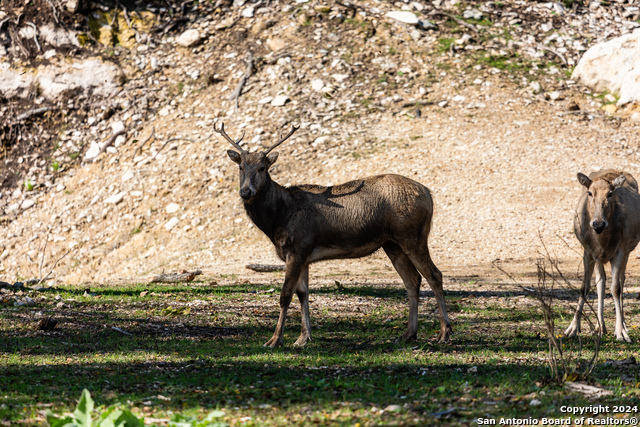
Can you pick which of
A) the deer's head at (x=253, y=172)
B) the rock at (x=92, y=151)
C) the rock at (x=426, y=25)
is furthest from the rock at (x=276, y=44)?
the deer's head at (x=253, y=172)

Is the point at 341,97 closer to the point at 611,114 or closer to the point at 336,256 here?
the point at 611,114

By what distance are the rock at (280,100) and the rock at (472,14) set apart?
8906 mm

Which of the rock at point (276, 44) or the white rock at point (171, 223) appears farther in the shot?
the rock at point (276, 44)

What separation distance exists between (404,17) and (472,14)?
3155mm

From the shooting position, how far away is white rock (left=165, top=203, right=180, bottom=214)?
2147 cm

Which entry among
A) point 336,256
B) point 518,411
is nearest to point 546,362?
point 518,411

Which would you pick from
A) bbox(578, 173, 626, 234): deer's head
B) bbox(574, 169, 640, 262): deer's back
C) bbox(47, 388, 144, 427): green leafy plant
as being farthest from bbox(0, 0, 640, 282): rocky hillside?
bbox(47, 388, 144, 427): green leafy plant

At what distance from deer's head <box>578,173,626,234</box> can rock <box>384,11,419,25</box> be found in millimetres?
18575

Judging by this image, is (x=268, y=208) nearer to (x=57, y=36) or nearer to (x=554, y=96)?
(x=554, y=96)

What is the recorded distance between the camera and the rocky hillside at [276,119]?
2025cm

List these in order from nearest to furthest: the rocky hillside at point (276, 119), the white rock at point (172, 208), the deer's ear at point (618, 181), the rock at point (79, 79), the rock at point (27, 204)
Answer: the deer's ear at point (618, 181), the rocky hillside at point (276, 119), the white rock at point (172, 208), the rock at point (27, 204), the rock at point (79, 79)

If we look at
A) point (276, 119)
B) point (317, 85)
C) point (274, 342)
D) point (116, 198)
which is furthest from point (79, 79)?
point (274, 342)

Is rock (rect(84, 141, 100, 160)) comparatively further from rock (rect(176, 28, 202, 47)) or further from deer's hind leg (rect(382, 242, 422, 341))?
deer's hind leg (rect(382, 242, 422, 341))

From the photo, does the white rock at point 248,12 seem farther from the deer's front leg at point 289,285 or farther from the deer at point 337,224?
the deer's front leg at point 289,285
